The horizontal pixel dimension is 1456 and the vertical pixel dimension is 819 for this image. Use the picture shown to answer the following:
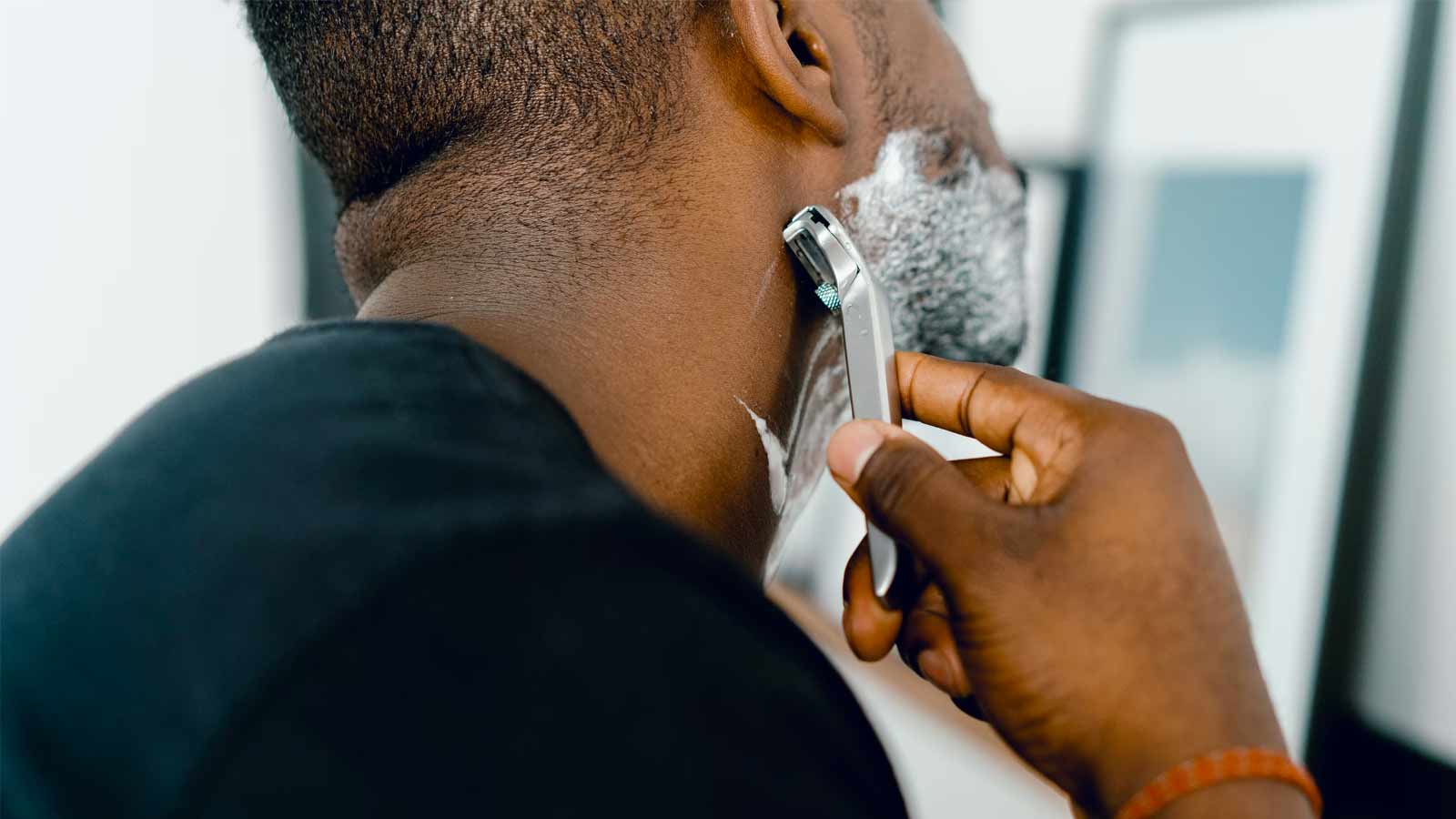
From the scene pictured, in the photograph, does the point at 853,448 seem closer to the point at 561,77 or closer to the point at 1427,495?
the point at 561,77

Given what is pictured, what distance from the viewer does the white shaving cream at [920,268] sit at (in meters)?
0.64

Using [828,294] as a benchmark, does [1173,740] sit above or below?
below

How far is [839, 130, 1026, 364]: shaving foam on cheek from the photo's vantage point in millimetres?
657

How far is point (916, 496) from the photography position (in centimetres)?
45

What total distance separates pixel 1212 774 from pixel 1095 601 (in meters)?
0.09

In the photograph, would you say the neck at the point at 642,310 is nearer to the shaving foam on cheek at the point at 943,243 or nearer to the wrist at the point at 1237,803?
the shaving foam on cheek at the point at 943,243

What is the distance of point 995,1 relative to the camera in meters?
1.45

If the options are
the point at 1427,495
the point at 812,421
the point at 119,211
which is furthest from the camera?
the point at 119,211

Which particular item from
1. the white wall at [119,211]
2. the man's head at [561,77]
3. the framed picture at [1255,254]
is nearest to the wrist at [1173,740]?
the man's head at [561,77]

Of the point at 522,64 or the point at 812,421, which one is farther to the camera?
the point at 812,421

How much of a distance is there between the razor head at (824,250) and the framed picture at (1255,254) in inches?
28.1

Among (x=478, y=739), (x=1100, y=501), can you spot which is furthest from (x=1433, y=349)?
(x=478, y=739)

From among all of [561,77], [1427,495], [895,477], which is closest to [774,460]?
[895,477]

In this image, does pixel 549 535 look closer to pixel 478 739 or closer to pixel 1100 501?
pixel 478 739
